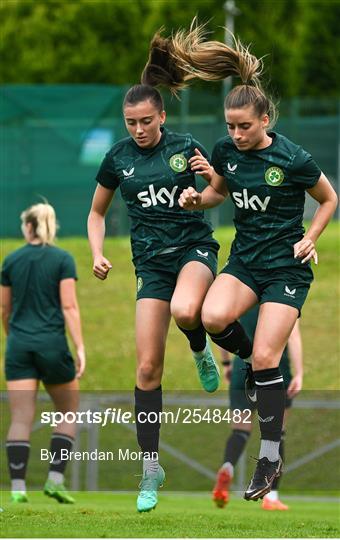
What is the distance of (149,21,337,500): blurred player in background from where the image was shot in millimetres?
7664

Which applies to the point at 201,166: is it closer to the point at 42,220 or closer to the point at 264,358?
the point at 264,358

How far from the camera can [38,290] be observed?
1060 cm

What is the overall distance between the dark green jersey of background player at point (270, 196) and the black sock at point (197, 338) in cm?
58

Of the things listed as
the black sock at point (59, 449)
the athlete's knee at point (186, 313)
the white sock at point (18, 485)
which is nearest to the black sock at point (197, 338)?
the athlete's knee at point (186, 313)

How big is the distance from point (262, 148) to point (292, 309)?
3.34 ft

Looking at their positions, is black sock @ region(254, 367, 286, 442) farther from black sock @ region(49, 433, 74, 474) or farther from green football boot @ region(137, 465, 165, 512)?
black sock @ region(49, 433, 74, 474)

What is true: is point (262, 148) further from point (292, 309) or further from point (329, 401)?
point (329, 401)

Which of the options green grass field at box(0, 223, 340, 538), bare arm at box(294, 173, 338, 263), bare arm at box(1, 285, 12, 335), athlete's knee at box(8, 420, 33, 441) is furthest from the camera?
bare arm at box(1, 285, 12, 335)

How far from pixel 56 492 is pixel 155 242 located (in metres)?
3.38

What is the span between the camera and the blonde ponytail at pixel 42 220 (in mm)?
10500

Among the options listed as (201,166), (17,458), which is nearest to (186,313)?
(201,166)

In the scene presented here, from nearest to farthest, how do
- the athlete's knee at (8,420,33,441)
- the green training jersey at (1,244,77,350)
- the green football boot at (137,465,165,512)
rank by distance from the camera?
the green football boot at (137,465,165,512) < the green training jersey at (1,244,77,350) < the athlete's knee at (8,420,33,441)

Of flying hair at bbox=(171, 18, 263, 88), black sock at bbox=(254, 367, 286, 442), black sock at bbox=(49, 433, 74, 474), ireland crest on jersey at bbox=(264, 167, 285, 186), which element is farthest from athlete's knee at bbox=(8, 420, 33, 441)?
ireland crest on jersey at bbox=(264, 167, 285, 186)

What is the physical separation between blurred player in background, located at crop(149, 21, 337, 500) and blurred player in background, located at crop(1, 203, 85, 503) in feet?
9.33
